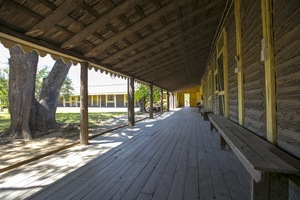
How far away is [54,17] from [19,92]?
384cm

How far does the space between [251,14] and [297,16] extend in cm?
125

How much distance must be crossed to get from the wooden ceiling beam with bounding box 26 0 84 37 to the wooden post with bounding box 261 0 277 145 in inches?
83.1

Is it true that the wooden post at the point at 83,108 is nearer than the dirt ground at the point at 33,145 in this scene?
No

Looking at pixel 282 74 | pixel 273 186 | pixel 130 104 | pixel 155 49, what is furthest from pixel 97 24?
pixel 130 104

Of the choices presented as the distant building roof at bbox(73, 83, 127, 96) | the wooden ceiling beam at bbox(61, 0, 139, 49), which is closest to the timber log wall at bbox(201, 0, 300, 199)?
the wooden ceiling beam at bbox(61, 0, 139, 49)

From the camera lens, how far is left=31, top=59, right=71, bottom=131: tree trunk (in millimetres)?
6035

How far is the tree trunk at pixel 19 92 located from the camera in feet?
17.5

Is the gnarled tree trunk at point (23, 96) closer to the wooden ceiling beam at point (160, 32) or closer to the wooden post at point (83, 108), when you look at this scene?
the wooden post at point (83, 108)

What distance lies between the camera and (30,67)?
219 inches

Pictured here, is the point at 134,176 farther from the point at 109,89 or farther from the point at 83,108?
the point at 109,89

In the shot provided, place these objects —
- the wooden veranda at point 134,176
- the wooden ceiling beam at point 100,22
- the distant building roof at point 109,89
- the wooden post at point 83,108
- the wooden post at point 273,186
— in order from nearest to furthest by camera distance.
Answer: the wooden post at point 273,186, the wooden veranda at point 134,176, the wooden ceiling beam at point 100,22, the wooden post at point 83,108, the distant building roof at point 109,89

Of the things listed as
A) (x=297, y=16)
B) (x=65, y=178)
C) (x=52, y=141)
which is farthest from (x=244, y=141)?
(x=52, y=141)

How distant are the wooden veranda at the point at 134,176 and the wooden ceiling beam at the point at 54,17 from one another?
6.48ft

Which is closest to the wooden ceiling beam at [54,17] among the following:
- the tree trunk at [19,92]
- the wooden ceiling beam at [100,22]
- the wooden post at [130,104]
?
the wooden ceiling beam at [100,22]
